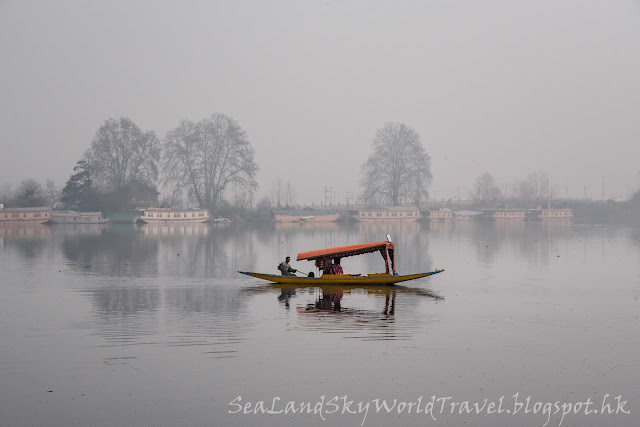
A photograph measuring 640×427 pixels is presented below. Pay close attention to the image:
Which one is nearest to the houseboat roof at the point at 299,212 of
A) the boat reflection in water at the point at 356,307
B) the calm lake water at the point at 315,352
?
the calm lake water at the point at 315,352

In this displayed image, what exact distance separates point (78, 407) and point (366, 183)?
120609mm

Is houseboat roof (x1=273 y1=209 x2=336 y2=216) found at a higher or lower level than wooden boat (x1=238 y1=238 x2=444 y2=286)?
higher

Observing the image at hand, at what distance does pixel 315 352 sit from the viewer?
18500 millimetres

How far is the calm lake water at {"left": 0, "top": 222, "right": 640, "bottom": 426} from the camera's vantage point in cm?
1430

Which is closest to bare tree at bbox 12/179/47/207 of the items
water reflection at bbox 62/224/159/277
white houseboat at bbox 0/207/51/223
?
white houseboat at bbox 0/207/51/223

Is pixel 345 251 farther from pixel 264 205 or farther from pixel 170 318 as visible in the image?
pixel 264 205

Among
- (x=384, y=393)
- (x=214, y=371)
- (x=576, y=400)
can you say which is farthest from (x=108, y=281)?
(x=576, y=400)

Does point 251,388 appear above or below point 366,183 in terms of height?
below

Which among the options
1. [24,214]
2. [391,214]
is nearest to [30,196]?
[24,214]

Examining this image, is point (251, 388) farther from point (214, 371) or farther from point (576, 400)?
point (576, 400)

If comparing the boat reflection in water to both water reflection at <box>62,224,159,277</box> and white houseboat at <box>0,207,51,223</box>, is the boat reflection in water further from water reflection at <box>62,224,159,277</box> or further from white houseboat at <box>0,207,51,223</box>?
white houseboat at <box>0,207,51,223</box>

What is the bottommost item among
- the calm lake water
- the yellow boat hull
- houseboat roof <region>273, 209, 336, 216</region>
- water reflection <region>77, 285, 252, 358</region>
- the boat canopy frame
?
the calm lake water

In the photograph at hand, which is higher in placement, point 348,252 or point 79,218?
point 79,218

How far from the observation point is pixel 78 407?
14.2 m
